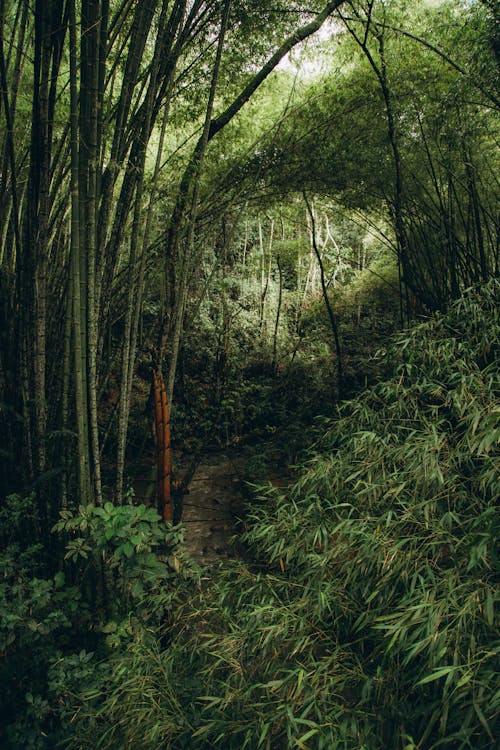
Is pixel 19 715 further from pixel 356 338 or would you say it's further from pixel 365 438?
pixel 356 338

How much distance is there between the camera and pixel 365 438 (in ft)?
6.48

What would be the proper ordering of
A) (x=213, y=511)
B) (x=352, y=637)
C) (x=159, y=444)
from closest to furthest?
(x=352, y=637)
(x=159, y=444)
(x=213, y=511)

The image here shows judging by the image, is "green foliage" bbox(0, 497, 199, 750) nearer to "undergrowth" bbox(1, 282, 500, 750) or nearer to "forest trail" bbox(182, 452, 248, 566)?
"undergrowth" bbox(1, 282, 500, 750)

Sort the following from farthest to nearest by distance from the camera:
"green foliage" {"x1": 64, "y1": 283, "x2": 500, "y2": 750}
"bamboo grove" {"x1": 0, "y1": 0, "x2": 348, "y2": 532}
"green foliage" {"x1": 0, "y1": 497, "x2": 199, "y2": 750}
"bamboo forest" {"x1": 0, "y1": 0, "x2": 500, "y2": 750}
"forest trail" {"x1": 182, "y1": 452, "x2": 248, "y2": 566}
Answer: "forest trail" {"x1": 182, "y1": 452, "x2": 248, "y2": 566}, "bamboo grove" {"x1": 0, "y1": 0, "x2": 348, "y2": 532}, "green foliage" {"x1": 0, "y1": 497, "x2": 199, "y2": 750}, "bamboo forest" {"x1": 0, "y1": 0, "x2": 500, "y2": 750}, "green foliage" {"x1": 64, "y1": 283, "x2": 500, "y2": 750}

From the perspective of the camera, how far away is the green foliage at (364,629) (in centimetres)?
109

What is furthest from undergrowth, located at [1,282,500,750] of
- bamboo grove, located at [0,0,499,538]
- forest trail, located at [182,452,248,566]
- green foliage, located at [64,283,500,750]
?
forest trail, located at [182,452,248,566]

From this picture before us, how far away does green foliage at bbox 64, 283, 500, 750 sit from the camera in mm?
1087

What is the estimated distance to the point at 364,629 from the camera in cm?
150

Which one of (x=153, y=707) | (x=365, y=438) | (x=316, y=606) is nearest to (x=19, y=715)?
(x=153, y=707)

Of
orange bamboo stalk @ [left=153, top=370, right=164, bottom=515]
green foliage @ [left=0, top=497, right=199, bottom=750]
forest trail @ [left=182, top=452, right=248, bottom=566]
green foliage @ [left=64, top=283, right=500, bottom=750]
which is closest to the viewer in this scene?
green foliage @ [left=64, top=283, right=500, bottom=750]

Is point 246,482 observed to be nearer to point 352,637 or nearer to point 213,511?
point 352,637

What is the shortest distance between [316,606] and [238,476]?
3089 millimetres

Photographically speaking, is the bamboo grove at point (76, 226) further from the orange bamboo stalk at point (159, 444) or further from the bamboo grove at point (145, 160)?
the orange bamboo stalk at point (159, 444)

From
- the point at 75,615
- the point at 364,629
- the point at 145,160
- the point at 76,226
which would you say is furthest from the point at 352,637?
the point at 145,160
